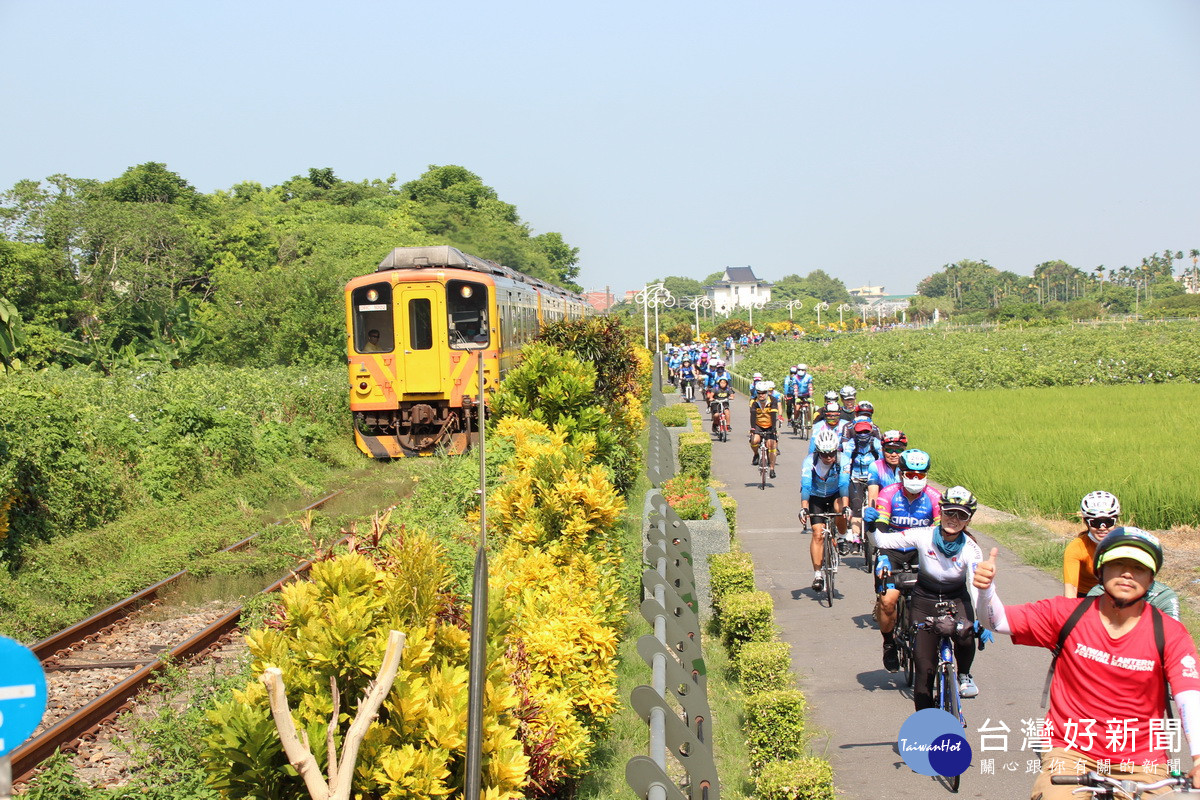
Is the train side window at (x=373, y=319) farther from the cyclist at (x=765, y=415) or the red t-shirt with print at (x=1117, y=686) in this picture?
the red t-shirt with print at (x=1117, y=686)

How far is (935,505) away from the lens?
794 cm

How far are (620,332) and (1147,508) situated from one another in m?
7.74

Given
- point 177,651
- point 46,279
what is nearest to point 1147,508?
point 177,651

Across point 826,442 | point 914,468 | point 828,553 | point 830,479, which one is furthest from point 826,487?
point 914,468

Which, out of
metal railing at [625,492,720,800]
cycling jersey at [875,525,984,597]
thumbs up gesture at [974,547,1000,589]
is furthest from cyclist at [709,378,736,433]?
thumbs up gesture at [974,547,1000,589]

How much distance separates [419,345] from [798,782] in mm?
13359

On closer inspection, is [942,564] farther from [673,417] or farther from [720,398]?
[720,398]

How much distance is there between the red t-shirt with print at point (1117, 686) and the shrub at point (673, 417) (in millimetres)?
18077

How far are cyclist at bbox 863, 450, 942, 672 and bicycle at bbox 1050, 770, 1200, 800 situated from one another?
348 centimetres

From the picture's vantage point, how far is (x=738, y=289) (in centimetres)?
15350

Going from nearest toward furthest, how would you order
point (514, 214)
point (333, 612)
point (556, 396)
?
point (333, 612), point (556, 396), point (514, 214)

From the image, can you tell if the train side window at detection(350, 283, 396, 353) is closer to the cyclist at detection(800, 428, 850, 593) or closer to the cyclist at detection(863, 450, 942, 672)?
the cyclist at detection(800, 428, 850, 593)

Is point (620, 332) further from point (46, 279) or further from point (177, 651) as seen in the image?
point (46, 279)

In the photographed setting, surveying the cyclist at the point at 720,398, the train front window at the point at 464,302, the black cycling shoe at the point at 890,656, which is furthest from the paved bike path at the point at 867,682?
the cyclist at the point at 720,398
